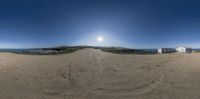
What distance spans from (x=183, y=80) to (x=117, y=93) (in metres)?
3.95

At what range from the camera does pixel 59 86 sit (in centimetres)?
768

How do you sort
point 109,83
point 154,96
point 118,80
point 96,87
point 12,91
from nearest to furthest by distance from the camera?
1. point 154,96
2. point 12,91
3. point 96,87
4. point 109,83
5. point 118,80

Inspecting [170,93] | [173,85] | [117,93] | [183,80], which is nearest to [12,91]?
[117,93]

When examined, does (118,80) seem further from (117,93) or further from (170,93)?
(170,93)

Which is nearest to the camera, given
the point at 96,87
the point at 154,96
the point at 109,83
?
the point at 154,96

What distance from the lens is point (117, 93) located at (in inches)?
267

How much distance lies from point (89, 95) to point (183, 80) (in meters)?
5.02

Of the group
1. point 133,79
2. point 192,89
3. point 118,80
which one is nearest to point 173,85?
point 192,89

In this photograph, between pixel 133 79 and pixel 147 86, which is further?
pixel 133 79

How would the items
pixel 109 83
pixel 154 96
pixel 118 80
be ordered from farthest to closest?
pixel 118 80, pixel 109 83, pixel 154 96

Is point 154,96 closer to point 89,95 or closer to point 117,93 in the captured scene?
point 117,93

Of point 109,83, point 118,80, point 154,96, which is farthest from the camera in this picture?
point 118,80

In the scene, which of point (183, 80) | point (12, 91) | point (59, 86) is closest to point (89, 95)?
point (59, 86)

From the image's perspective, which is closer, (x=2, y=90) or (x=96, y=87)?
(x=2, y=90)
